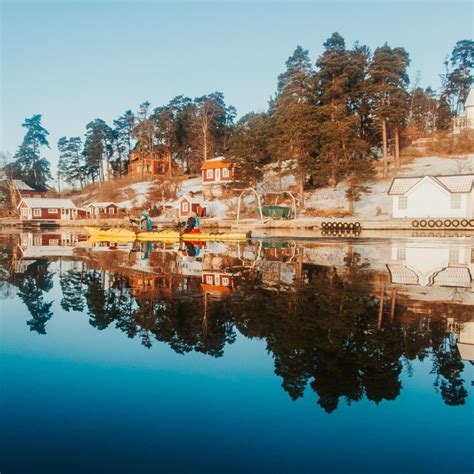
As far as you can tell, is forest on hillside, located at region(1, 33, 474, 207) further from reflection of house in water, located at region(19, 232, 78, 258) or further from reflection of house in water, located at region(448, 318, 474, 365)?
reflection of house in water, located at region(448, 318, 474, 365)

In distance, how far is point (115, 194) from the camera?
73438 mm

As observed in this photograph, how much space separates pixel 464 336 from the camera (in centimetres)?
736

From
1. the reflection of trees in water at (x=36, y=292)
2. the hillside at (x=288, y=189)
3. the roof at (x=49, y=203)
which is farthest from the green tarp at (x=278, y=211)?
the roof at (x=49, y=203)

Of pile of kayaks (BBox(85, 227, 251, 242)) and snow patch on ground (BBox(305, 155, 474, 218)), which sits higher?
A: snow patch on ground (BBox(305, 155, 474, 218))

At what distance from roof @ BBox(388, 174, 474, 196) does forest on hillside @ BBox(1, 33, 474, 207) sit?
4.03m

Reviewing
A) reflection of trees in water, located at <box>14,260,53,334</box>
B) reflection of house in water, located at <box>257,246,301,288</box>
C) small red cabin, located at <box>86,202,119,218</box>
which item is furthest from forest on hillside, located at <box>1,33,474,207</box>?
reflection of trees in water, located at <box>14,260,53,334</box>

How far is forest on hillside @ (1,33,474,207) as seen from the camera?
46375 mm

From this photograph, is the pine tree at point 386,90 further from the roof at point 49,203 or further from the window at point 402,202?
the roof at point 49,203

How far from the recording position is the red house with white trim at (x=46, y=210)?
69225 mm

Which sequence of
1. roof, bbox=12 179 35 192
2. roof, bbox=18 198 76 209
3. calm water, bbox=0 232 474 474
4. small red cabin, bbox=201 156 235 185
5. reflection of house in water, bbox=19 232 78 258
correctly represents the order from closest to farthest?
calm water, bbox=0 232 474 474, reflection of house in water, bbox=19 232 78 258, small red cabin, bbox=201 156 235 185, roof, bbox=18 198 76 209, roof, bbox=12 179 35 192

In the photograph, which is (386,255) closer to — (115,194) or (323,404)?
(323,404)

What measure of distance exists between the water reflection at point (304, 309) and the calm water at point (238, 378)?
1.6 inches

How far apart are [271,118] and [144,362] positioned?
5376cm

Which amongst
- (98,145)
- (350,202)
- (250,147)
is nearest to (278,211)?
(350,202)
